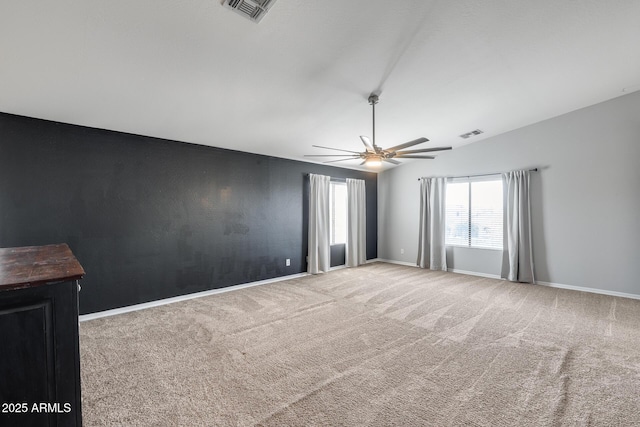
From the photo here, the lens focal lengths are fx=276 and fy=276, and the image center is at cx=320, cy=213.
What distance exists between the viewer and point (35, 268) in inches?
52.0

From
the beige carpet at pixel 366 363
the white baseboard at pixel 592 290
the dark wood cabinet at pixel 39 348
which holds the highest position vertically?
the dark wood cabinet at pixel 39 348

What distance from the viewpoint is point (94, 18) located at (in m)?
1.84

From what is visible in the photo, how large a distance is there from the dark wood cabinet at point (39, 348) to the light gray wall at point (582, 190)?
6.16 m

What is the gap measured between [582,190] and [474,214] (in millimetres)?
1678

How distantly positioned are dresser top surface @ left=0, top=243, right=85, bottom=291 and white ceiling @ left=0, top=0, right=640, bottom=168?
59.8 inches

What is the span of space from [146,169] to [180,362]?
2610 mm

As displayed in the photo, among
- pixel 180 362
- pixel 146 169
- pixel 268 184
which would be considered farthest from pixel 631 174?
pixel 146 169

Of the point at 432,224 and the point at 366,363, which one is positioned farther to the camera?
the point at 432,224

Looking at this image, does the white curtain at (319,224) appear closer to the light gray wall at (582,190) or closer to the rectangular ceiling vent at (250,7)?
the light gray wall at (582,190)

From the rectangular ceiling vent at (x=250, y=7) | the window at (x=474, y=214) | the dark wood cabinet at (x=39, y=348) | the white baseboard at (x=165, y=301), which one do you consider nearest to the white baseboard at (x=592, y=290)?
the window at (x=474, y=214)

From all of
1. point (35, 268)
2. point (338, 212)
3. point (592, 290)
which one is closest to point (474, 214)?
point (592, 290)

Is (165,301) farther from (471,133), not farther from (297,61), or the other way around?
(471,133)

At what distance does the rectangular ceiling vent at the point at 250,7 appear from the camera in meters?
1.84

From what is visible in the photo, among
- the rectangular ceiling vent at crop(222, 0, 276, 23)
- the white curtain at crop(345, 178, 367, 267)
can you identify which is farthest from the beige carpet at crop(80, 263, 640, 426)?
the rectangular ceiling vent at crop(222, 0, 276, 23)
